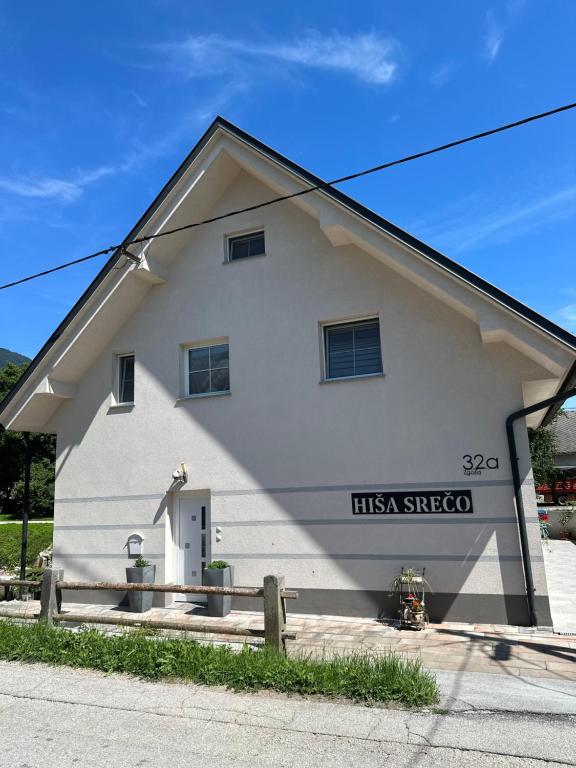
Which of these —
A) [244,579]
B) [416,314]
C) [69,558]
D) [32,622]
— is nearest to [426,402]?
[416,314]

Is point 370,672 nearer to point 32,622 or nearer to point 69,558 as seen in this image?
point 32,622

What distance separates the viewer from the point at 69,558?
1147 centimetres

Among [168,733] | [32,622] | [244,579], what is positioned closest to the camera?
[168,733]

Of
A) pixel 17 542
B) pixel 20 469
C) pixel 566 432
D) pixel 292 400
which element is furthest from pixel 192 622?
pixel 566 432

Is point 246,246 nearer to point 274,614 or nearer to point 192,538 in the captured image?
point 192,538

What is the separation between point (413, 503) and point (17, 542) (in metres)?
20.6

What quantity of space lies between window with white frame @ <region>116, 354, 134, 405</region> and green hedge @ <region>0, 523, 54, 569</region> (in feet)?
36.4

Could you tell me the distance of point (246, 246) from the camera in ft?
36.4

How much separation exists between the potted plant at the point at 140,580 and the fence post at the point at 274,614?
417 cm

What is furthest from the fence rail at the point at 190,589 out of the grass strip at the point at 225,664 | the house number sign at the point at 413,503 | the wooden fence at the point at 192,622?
the house number sign at the point at 413,503

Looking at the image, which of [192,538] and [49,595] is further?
[192,538]

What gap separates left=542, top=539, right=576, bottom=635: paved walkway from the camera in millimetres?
8188

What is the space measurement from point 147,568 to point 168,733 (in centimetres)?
576

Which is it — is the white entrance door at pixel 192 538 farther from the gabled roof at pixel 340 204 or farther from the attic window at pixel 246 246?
the attic window at pixel 246 246
